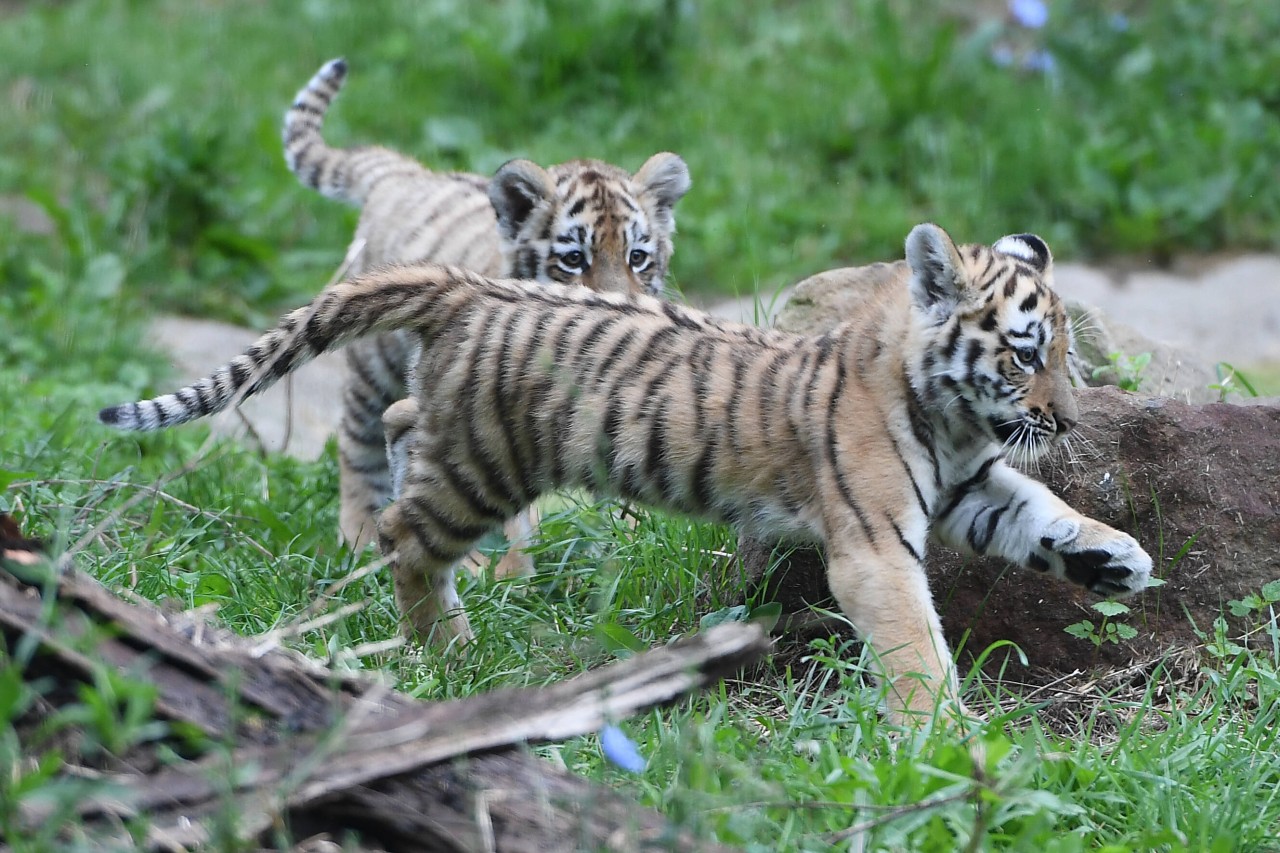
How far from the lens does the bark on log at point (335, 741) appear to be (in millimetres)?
2273

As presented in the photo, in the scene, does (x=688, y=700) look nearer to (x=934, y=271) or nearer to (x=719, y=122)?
(x=934, y=271)

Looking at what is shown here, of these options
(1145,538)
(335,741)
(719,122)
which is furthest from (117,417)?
(719,122)

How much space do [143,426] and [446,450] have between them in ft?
2.54

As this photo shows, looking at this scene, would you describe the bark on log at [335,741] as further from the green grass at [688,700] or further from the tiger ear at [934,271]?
the tiger ear at [934,271]

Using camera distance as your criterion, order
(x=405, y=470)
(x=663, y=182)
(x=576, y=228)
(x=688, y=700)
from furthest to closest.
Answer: (x=663, y=182) → (x=576, y=228) → (x=405, y=470) → (x=688, y=700)

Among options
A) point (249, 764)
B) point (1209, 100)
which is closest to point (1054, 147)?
point (1209, 100)

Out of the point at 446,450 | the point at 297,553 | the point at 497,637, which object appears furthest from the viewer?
the point at 297,553

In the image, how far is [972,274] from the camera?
3719mm

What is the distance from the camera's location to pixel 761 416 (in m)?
3.83

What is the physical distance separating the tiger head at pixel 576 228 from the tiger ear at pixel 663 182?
66 millimetres

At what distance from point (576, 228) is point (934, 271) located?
175 cm

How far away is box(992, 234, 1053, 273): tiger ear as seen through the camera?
Result: 3906 mm

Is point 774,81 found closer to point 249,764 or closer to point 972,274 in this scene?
point 972,274

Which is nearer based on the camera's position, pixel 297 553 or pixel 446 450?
pixel 446 450
